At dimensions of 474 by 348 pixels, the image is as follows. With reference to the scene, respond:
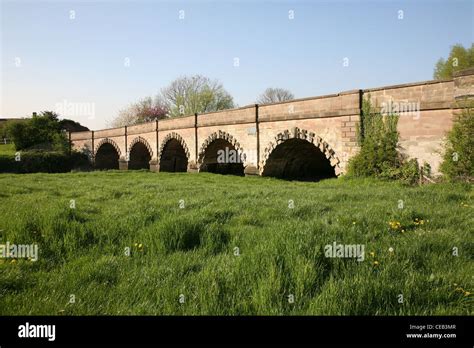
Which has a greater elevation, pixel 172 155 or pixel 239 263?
pixel 172 155

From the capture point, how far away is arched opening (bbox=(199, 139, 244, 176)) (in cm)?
2486

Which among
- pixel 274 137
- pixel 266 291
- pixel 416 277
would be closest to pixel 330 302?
pixel 266 291

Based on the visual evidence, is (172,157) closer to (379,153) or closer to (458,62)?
(379,153)

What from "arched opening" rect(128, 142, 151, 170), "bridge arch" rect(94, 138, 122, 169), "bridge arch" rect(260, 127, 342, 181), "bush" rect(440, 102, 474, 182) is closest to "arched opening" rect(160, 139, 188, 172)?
"arched opening" rect(128, 142, 151, 170)

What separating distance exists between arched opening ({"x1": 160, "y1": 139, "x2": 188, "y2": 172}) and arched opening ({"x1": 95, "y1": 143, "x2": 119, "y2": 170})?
15.0 metres

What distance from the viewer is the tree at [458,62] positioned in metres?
35.0

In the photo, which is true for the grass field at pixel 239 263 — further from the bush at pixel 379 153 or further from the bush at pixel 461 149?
the bush at pixel 379 153

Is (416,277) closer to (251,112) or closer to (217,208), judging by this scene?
(217,208)

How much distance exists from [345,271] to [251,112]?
56.2 ft

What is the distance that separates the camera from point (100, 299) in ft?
9.54

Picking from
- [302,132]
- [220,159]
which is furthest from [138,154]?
[302,132]

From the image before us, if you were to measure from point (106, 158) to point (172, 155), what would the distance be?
17.1m

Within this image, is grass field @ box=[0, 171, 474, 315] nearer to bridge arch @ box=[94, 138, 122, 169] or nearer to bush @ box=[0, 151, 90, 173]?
bush @ box=[0, 151, 90, 173]

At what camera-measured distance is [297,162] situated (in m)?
20.5
